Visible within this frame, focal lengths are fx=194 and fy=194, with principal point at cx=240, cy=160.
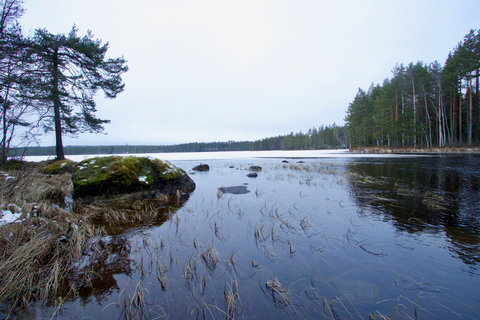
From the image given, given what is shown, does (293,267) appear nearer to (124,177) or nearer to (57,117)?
(124,177)

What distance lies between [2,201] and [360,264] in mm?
8456

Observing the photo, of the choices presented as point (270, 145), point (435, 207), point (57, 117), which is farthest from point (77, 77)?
point (270, 145)

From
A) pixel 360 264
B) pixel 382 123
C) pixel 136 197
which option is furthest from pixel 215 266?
pixel 382 123

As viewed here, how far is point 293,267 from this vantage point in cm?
341

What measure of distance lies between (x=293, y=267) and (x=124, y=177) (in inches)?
320

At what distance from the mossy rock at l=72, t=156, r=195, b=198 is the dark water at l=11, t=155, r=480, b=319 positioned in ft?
12.1

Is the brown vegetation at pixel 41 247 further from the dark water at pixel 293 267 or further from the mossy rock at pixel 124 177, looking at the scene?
the mossy rock at pixel 124 177

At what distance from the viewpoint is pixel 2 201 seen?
5.00 m

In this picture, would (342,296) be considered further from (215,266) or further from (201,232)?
(201,232)

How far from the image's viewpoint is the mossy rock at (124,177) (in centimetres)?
807

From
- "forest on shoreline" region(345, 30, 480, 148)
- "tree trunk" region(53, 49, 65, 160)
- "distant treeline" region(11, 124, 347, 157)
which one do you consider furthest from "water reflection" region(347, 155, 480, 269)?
"distant treeline" region(11, 124, 347, 157)

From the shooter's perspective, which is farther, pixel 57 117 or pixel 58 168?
pixel 57 117

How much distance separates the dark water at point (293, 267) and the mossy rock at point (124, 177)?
367cm

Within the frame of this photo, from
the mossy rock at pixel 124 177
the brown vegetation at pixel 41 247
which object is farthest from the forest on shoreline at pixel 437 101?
the brown vegetation at pixel 41 247
